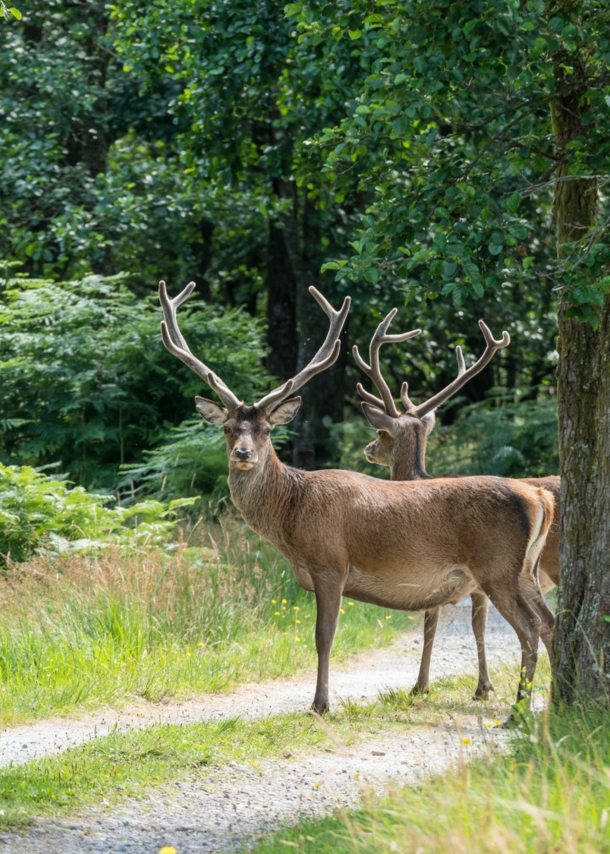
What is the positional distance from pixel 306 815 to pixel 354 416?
20.1m

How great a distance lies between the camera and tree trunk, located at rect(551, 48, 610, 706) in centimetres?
607

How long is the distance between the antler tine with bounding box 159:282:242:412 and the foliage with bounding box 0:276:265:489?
5.73m

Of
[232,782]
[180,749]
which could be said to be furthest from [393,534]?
[232,782]

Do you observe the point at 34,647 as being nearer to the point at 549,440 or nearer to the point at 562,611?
the point at 562,611

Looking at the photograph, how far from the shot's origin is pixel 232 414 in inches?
305

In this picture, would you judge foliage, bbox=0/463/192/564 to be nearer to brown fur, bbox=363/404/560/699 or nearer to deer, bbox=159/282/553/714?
brown fur, bbox=363/404/560/699

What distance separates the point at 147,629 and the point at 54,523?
219 centimetres

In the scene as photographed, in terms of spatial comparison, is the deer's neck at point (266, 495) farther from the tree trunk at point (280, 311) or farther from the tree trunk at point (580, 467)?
the tree trunk at point (280, 311)

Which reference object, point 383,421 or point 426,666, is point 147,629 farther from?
point 383,421

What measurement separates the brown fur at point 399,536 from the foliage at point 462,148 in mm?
1748

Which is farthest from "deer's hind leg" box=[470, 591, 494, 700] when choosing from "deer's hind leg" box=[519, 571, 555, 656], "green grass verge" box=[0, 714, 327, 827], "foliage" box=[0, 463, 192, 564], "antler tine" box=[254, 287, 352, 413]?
"foliage" box=[0, 463, 192, 564]

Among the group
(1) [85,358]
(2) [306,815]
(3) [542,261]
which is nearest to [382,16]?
(2) [306,815]

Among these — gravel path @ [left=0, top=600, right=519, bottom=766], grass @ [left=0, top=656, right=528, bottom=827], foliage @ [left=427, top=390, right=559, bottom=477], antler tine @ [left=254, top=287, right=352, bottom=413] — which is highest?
antler tine @ [left=254, top=287, right=352, bottom=413]

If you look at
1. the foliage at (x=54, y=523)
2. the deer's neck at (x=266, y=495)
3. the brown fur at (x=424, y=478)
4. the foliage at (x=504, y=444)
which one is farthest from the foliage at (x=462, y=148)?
the foliage at (x=504, y=444)
